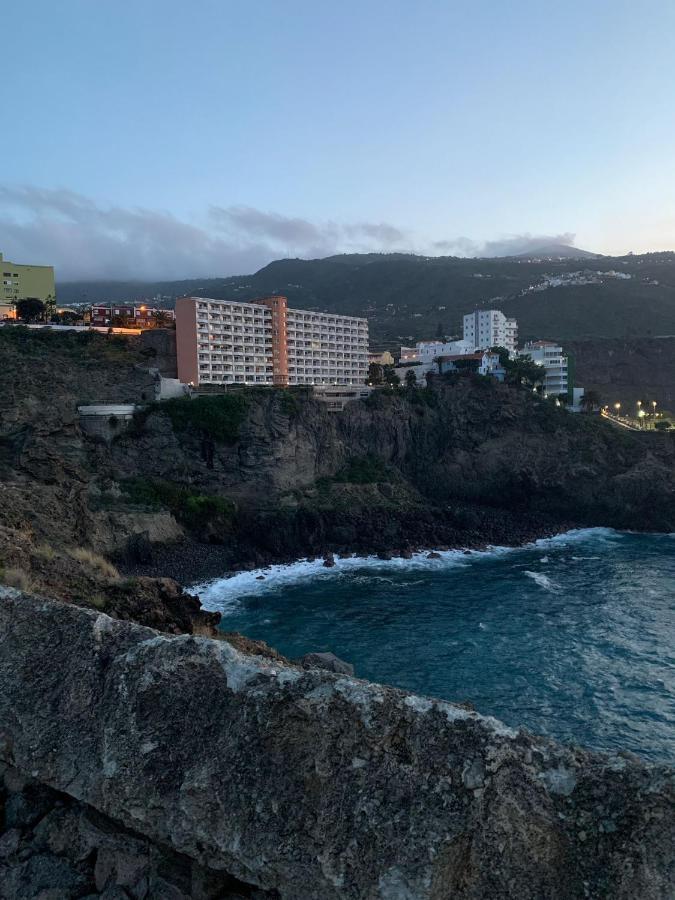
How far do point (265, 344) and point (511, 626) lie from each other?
39.7m

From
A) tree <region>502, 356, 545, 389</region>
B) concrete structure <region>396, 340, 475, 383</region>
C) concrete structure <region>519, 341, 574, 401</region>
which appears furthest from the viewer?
concrete structure <region>519, 341, 574, 401</region>

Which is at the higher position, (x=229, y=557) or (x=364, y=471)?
(x=364, y=471)

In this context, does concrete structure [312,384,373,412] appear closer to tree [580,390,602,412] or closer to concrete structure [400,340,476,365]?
Answer: concrete structure [400,340,476,365]

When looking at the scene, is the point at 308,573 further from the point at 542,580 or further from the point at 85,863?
the point at 85,863

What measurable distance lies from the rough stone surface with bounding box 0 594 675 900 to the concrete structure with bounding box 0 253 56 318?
2708 inches

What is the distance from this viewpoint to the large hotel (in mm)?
52750

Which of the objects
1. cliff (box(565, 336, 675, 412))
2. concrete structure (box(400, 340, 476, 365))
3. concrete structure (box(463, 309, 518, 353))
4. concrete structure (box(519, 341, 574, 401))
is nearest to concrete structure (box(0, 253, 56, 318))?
concrete structure (box(400, 340, 476, 365))

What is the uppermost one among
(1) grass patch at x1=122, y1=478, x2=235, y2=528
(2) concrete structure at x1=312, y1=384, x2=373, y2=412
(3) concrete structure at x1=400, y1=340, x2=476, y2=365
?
(3) concrete structure at x1=400, y1=340, x2=476, y2=365

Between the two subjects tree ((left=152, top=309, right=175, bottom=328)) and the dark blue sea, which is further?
tree ((left=152, top=309, right=175, bottom=328))

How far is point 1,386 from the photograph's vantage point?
4075cm

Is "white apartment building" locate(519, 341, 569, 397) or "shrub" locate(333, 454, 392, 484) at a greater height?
"white apartment building" locate(519, 341, 569, 397)

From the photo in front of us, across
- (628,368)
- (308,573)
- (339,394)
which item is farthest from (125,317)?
(628,368)

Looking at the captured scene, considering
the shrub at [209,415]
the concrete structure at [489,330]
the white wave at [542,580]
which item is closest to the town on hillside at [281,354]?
the shrub at [209,415]

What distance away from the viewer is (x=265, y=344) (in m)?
58.8
